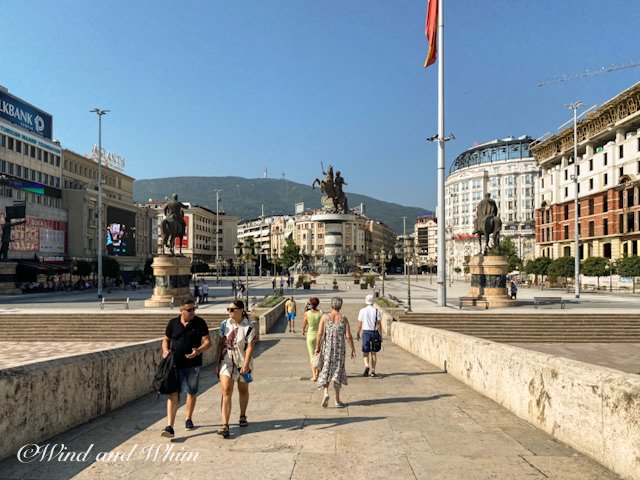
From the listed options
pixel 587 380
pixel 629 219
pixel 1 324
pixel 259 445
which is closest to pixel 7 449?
pixel 259 445

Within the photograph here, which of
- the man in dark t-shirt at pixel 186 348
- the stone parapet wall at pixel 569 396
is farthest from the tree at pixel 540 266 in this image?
the man in dark t-shirt at pixel 186 348

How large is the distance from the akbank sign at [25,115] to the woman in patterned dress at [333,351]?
218 ft

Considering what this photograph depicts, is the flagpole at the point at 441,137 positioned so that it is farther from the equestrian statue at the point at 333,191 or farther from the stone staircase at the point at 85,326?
the equestrian statue at the point at 333,191

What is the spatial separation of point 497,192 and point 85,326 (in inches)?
4478

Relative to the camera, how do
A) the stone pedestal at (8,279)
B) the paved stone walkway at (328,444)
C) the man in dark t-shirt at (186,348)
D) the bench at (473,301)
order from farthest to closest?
the stone pedestal at (8,279), the bench at (473,301), the man in dark t-shirt at (186,348), the paved stone walkway at (328,444)

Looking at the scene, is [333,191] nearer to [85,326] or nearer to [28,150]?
[28,150]

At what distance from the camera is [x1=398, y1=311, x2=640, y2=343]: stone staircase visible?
→ 21203mm

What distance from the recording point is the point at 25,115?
63.8 m

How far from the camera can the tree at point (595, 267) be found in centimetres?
5019

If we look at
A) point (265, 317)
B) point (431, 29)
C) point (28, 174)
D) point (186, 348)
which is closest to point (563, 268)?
point (431, 29)

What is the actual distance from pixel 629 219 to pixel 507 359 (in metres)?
60.3

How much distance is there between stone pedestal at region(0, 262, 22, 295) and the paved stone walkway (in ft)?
155

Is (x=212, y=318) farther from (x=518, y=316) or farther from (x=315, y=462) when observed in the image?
(x=315, y=462)

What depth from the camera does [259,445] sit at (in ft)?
18.9
